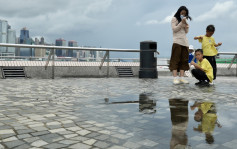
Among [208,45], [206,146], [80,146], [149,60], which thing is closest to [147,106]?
[206,146]

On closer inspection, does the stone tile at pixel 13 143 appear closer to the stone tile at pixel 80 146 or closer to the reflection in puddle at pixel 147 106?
the stone tile at pixel 80 146

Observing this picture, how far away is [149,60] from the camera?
1071 centimetres

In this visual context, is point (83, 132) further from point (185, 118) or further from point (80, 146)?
point (185, 118)

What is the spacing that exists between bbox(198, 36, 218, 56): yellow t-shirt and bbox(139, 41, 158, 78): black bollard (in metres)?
2.88

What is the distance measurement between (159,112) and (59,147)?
1800 mm

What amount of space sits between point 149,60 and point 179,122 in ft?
25.3

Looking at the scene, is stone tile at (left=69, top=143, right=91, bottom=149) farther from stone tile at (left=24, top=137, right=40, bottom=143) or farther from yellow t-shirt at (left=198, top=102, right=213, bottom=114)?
yellow t-shirt at (left=198, top=102, right=213, bottom=114)

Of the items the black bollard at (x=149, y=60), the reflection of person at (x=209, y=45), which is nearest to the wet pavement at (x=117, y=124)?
the reflection of person at (x=209, y=45)

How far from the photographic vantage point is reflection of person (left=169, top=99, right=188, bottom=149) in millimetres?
2338

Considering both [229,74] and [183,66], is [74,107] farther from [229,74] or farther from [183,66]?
[229,74]

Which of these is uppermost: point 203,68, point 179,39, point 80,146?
point 179,39

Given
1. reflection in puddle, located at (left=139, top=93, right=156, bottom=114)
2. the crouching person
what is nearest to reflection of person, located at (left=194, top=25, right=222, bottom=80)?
the crouching person

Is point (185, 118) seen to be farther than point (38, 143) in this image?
Yes

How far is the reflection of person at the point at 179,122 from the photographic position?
7.67ft
